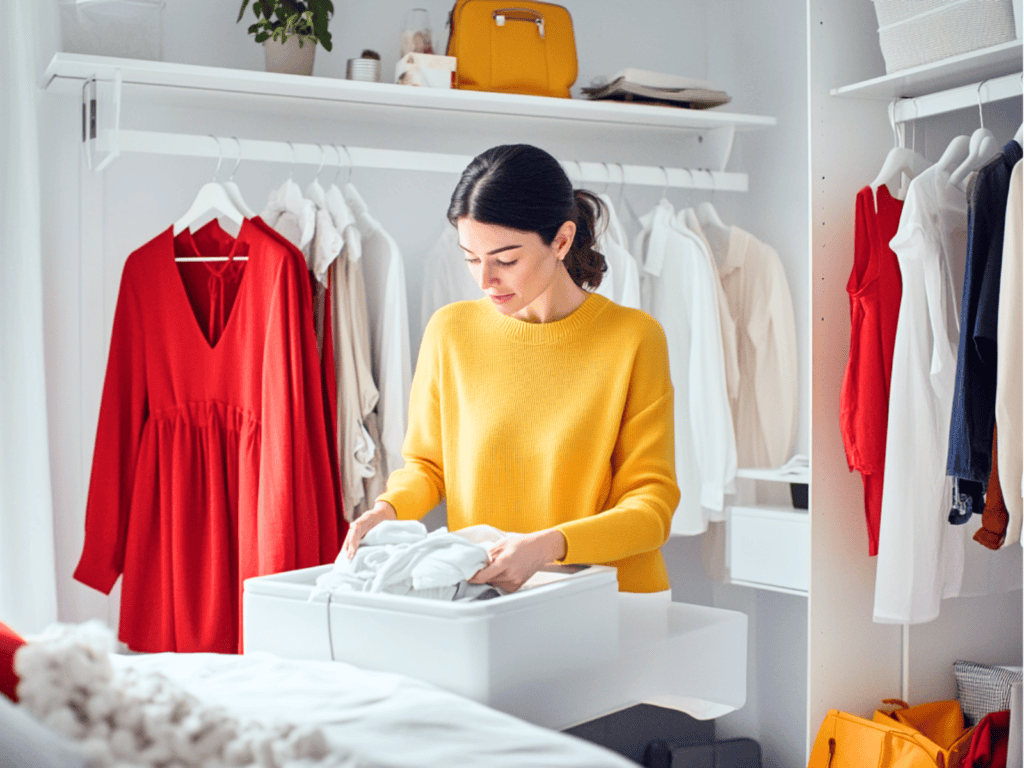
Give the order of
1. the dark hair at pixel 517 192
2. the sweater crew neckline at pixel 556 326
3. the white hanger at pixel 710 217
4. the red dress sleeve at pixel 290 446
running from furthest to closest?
1. the white hanger at pixel 710 217
2. the red dress sleeve at pixel 290 446
3. the sweater crew neckline at pixel 556 326
4. the dark hair at pixel 517 192

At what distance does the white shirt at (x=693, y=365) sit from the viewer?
267 centimetres

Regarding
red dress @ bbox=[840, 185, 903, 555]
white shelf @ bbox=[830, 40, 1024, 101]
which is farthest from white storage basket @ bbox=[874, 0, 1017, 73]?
red dress @ bbox=[840, 185, 903, 555]

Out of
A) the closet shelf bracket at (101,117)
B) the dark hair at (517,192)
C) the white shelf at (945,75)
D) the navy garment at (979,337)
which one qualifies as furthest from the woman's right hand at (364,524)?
the white shelf at (945,75)

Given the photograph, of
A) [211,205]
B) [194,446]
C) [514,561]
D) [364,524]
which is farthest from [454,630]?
[211,205]

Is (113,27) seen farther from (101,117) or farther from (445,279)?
(445,279)

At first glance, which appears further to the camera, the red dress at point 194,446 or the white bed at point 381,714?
the red dress at point 194,446

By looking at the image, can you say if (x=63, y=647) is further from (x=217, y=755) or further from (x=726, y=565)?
(x=726, y=565)

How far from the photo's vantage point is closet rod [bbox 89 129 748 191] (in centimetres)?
225

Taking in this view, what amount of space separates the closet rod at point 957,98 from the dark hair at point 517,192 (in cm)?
121

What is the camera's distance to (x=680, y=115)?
2.79m

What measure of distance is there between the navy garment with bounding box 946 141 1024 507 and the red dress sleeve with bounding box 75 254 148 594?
5.70 feet

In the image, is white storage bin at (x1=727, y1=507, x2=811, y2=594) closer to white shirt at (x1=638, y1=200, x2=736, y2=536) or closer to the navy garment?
white shirt at (x1=638, y1=200, x2=736, y2=536)

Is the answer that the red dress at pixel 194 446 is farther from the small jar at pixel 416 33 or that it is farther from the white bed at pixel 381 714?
the white bed at pixel 381 714

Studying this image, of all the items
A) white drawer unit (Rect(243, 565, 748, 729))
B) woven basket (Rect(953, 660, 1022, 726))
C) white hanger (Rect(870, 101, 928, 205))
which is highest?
white hanger (Rect(870, 101, 928, 205))
